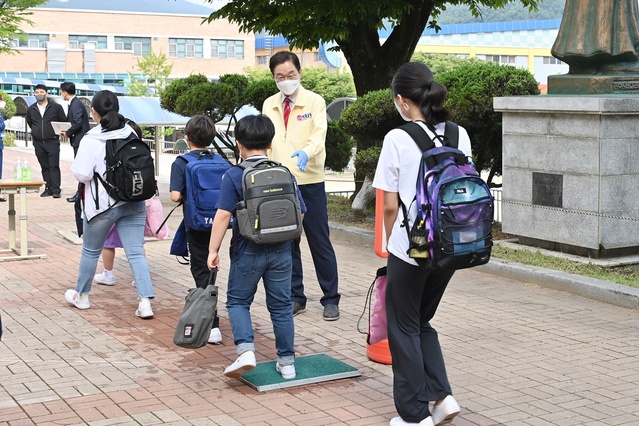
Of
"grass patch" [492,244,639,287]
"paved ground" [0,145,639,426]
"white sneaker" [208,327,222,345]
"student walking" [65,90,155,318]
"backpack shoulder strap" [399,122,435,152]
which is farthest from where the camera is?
"grass patch" [492,244,639,287]

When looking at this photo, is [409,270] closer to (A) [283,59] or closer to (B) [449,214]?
(B) [449,214]

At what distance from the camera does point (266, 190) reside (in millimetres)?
5668

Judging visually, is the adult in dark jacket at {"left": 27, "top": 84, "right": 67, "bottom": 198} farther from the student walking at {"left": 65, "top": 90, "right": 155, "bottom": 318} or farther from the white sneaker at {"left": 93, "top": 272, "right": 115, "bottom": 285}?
the student walking at {"left": 65, "top": 90, "right": 155, "bottom": 318}

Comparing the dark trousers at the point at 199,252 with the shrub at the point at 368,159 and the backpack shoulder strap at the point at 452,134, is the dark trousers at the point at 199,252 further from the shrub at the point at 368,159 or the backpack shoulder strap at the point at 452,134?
the shrub at the point at 368,159

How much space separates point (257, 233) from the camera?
5602mm

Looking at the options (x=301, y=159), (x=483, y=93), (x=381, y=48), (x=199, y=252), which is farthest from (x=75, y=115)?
(x=301, y=159)

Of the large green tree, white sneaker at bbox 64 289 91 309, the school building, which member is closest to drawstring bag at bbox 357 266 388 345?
white sneaker at bbox 64 289 91 309

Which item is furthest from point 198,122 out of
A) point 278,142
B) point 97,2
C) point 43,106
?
point 97,2

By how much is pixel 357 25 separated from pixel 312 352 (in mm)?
8754

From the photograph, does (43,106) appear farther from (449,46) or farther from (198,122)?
(449,46)

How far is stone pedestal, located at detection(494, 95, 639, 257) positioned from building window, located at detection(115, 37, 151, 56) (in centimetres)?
8584

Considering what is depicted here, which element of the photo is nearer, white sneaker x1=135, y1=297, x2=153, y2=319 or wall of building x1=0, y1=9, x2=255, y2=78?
white sneaker x1=135, y1=297, x2=153, y2=319

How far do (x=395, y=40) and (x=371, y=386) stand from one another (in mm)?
9508

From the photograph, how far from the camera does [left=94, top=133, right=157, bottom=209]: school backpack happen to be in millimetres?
7539
